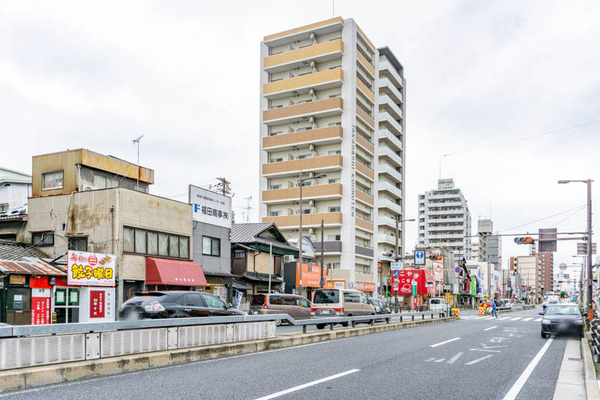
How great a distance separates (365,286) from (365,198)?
39.4 ft

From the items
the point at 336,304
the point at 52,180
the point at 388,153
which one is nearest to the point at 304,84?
the point at 388,153

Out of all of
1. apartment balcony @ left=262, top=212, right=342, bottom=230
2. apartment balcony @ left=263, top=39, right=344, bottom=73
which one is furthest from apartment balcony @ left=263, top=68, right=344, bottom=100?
apartment balcony @ left=262, top=212, right=342, bottom=230

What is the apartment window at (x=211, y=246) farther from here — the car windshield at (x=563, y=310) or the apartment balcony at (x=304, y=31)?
the apartment balcony at (x=304, y=31)

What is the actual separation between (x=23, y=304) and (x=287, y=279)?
1072 inches

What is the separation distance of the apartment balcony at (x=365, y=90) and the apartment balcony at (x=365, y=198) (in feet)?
44.2

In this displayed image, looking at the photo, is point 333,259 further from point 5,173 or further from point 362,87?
point 5,173

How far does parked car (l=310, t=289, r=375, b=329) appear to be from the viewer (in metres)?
27.1

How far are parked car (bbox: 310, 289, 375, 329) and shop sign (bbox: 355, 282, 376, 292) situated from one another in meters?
36.4

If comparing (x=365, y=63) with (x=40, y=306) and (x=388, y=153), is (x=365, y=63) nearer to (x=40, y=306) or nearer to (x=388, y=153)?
(x=388, y=153)

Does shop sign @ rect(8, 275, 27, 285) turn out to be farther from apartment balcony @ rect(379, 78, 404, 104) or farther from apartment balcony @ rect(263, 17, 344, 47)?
apartment balcony @ rect(379, 78, 404, 104)

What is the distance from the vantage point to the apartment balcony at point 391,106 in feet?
256

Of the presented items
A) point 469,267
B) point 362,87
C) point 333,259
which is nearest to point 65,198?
point 333,259

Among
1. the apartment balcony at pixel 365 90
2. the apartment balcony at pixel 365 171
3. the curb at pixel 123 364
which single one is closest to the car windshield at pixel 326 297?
the curb at pixel 123 364

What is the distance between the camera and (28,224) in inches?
1106
